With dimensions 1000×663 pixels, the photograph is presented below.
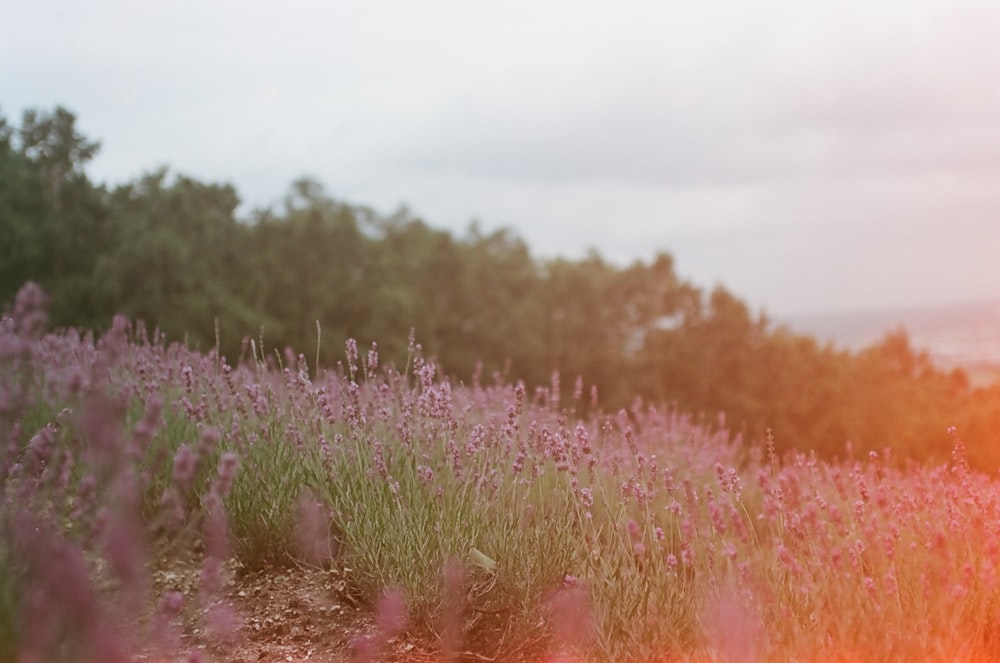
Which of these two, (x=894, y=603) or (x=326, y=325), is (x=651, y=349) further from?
(x=894, y=603)

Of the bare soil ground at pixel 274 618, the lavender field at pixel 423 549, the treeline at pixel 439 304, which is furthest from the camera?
the treeline at pixel 439 304

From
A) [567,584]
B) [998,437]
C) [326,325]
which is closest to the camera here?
[567,584]

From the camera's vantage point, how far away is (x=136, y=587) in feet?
6.51

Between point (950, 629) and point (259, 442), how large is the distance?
10.0 ft

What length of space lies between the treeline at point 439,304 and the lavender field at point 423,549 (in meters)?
9.25

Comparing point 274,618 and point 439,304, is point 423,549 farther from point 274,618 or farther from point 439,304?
point 439,304

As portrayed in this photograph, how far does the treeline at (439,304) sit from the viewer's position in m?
13.5

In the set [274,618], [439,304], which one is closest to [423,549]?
[274,618]

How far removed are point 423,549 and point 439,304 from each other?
14.2 metres

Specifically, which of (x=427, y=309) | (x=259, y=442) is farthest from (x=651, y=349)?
(x=259, y=442)

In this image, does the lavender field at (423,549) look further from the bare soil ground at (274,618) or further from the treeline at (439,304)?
the treeline at (439,304)

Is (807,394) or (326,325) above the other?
(326,325)

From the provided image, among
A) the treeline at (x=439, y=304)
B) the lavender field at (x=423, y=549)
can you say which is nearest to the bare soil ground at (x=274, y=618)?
the lavender field at (x=423, y=549)

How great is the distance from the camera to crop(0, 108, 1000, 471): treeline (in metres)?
13.5
